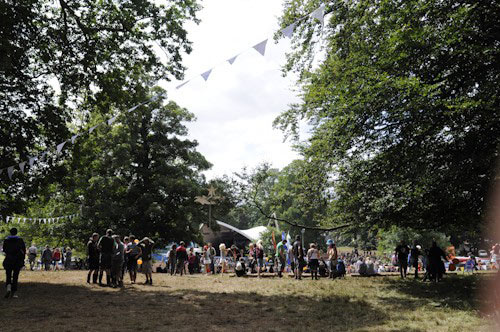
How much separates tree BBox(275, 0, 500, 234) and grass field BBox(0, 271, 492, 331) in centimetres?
331

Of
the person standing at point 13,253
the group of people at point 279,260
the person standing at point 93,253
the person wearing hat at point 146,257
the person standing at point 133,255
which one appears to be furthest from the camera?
the group of people at point 279,260

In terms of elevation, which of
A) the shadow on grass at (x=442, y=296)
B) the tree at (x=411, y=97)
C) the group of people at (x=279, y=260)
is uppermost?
the tree at (x=411, y=97)

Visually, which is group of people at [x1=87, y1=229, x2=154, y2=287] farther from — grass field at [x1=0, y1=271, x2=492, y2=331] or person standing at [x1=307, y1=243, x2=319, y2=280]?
person standing at [x1=307, y1=243, x2=319, y2=280]

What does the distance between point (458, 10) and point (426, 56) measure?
137 centimetres

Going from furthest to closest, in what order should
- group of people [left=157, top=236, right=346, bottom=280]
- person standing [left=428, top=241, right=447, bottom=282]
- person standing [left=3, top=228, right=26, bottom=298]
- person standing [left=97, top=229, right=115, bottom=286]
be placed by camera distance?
group of people [left=157, top=236, right=346, bottom=280]
person standing [left=428, top=241, right=447, bottom=282]
person standing [left=97, top=229, right=115, bottom=286]
person standing [left=3, top=228, right=26, bottom=298]

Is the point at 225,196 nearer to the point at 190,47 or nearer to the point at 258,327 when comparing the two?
the point at 190,47

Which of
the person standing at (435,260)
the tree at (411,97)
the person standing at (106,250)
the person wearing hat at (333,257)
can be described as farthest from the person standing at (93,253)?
the person standing at (435,260)

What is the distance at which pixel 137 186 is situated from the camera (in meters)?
29.6

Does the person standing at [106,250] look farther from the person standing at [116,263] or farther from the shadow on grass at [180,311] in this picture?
the shadow on grass at [180,311]

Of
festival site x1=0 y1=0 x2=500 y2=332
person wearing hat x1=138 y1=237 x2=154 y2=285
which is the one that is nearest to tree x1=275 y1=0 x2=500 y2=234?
festival site x1=0 y1=0 x2=500 y2=332

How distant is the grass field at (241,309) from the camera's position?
7.19 m

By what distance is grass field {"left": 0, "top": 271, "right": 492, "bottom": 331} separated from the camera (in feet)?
23.6

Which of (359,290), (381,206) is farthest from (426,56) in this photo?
Result: (359,290)

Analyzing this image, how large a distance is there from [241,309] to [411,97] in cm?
660
